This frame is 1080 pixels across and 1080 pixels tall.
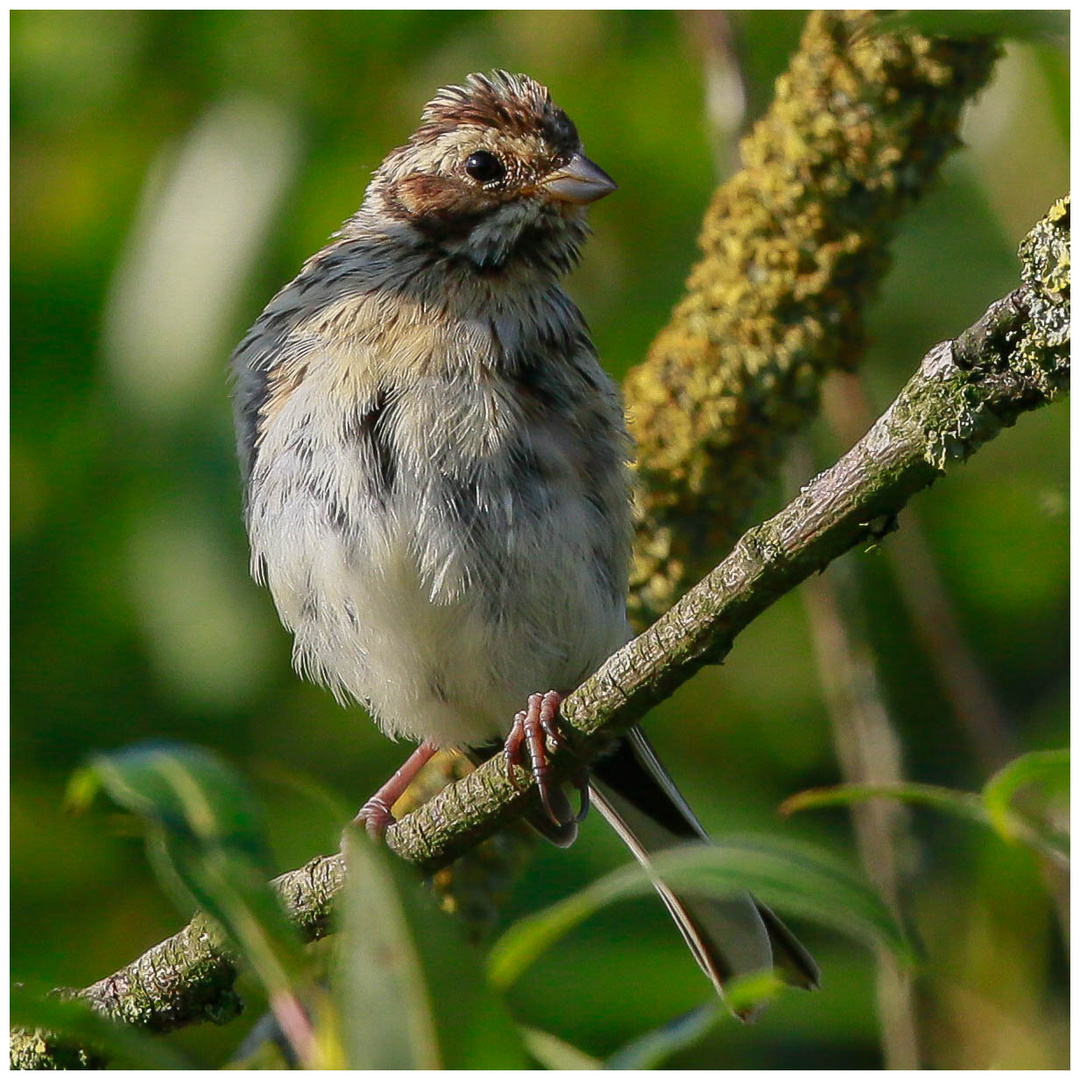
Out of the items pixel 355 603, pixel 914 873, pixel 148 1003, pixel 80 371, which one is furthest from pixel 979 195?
pixel 148 1003

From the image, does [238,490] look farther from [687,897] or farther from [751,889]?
[751,889]

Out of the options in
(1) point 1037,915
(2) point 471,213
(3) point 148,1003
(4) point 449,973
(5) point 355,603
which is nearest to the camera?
(4) point 449,973

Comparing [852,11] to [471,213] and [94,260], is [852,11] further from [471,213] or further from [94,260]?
[94,260]

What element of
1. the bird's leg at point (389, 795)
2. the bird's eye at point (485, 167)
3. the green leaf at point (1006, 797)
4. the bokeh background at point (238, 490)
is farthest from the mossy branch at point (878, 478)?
the bokeh background at point (238, 490)

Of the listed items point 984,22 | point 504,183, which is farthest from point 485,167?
point 984,22

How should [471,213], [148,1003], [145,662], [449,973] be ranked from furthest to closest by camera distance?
[145,662] → [471,213] → [148,1003] → [449,973]

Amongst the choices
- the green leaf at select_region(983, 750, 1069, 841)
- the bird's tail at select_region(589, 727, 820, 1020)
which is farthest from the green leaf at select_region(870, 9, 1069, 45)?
the bird's tail at select_region(589, 727, 820, 1020)

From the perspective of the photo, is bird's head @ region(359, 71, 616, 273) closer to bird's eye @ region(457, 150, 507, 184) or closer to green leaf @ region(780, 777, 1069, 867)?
bird's eye @ region(457, 150, 507, 184)

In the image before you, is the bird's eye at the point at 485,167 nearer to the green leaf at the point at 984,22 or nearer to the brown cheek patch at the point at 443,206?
the brown cheek patch at the point at 443,206
